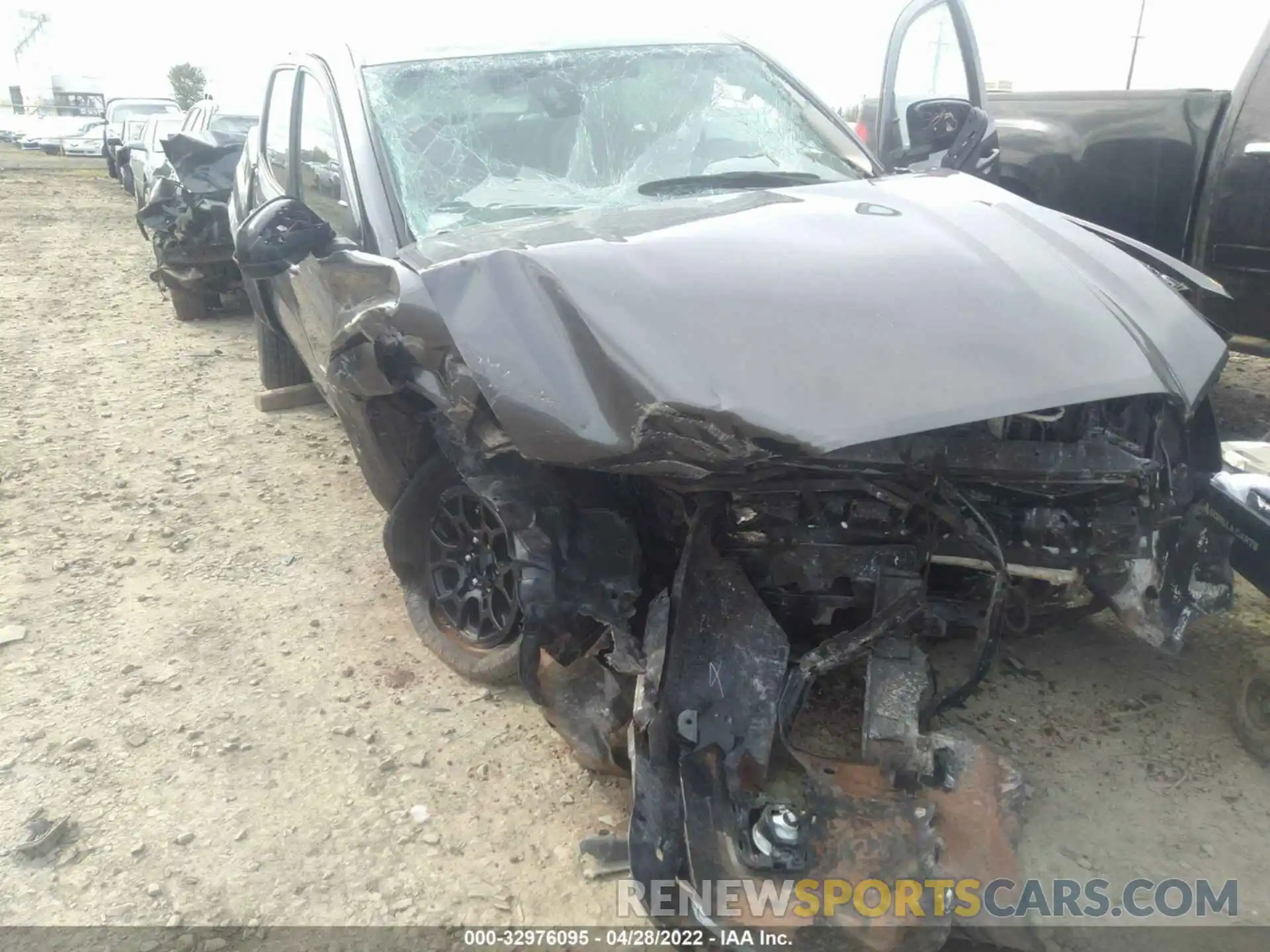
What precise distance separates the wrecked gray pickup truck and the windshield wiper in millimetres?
5831

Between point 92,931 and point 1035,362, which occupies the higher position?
point 1035,362

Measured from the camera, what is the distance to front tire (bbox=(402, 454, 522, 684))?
3.04 m

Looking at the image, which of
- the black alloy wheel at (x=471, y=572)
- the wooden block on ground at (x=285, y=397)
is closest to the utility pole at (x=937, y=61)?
the black alloy wheel at (x=471, y=572)

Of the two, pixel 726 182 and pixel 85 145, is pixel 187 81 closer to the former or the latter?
pixel 85 145

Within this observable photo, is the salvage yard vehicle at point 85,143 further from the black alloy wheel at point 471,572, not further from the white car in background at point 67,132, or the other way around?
the black alloy wheel at point 471,572

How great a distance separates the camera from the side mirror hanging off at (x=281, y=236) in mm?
2898

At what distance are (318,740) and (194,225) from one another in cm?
629

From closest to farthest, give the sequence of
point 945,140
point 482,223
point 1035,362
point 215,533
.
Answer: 1. point 1035,362
2. point 482,223
3. point 945,140
4. point 215,533

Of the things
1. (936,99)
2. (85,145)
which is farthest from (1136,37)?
(85,145)

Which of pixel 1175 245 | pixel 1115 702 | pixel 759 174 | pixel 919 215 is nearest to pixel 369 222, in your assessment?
pixel 759 174

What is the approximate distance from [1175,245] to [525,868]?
4252 mm

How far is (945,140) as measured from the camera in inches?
151

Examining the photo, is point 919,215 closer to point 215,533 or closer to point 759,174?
point 759,174

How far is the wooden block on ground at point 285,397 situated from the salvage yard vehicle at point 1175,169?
375cm
